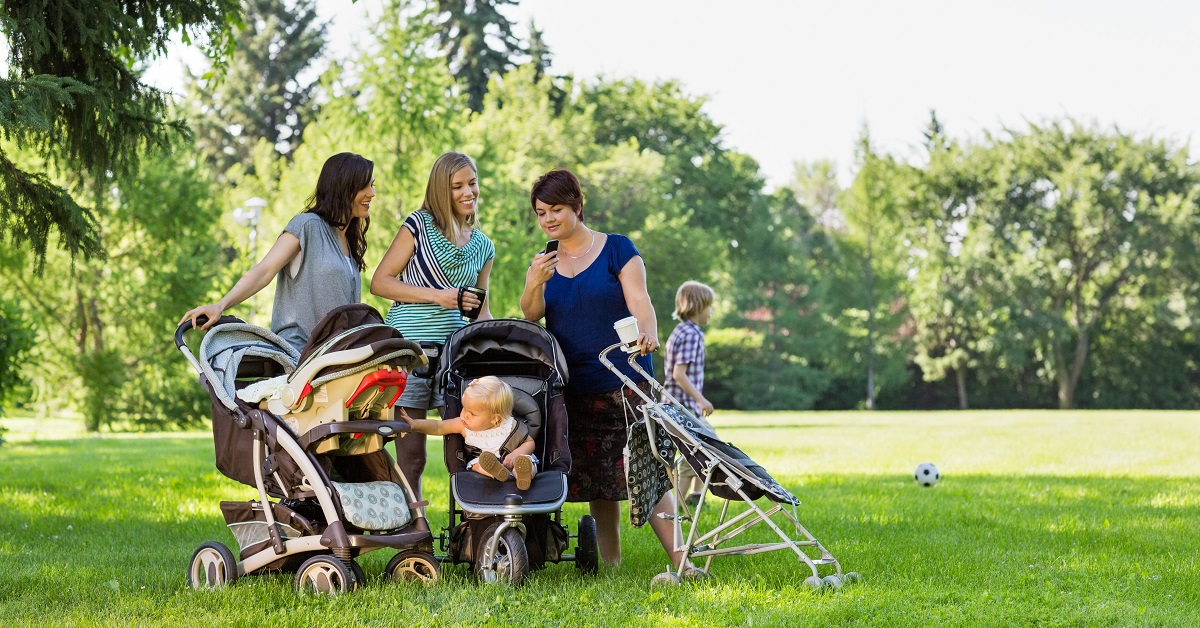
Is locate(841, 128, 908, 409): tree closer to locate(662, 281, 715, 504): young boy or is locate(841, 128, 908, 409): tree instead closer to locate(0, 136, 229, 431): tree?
locate(0, 136, 229, 431): tree

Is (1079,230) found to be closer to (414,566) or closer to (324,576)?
(414,566)

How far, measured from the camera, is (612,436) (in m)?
5.47

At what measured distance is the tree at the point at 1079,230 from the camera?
4053 centimetres

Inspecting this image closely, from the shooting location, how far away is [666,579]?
4.95 metres

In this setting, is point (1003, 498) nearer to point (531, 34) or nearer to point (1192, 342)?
point (531, 34)

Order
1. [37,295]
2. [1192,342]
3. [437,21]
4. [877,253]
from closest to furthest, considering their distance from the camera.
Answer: [37,295]
[437,21]
[1192,342]
[877,253]

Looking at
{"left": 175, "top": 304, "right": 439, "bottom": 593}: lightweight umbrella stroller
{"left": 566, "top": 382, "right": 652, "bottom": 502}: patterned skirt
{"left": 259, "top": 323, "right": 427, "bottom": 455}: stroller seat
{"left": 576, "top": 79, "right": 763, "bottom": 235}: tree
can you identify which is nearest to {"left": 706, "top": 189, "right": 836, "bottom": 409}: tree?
{"left": 576, "top": 79, "right": 763, "bottom": 235}: tree

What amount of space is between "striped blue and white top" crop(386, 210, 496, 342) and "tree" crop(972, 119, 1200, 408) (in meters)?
39.1

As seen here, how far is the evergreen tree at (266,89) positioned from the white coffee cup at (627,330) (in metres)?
40.3

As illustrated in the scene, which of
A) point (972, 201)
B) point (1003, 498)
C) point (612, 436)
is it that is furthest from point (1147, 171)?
point (612, 436)

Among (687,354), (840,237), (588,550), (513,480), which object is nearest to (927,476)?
(687,354)

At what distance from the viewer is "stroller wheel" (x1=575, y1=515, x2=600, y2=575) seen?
5.27 m

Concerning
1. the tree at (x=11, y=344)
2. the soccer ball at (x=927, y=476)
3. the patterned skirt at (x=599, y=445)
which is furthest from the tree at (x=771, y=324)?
the patterned skirt at (x=599, y=445)

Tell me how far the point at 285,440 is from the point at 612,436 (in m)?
1.56
